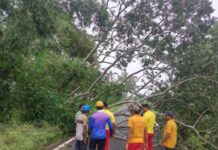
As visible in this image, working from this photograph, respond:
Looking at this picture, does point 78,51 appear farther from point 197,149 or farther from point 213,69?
point 197,149

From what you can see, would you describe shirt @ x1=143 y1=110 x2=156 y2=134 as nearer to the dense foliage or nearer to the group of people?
the group of people

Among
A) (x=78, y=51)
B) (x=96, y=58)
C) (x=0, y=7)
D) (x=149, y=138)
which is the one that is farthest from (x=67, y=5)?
(x=149, y=138)

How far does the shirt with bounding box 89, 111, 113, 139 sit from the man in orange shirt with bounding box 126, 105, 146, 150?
589mm

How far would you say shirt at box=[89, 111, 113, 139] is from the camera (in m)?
10.1

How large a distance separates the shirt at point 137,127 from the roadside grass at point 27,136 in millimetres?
3468

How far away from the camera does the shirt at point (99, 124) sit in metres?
10.1

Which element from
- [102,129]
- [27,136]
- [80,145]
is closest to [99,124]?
[102,129]

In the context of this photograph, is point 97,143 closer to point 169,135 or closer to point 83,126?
point 83,126

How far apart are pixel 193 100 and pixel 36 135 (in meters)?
7.50

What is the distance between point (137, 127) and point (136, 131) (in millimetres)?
110

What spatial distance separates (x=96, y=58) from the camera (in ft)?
76.8

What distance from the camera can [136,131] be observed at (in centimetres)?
1000

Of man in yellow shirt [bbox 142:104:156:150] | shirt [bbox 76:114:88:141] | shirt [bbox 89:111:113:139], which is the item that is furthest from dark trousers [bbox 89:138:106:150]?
man in yellow shirt [bbox 142:104:156:150]

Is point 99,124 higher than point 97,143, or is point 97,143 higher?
point 99,124
